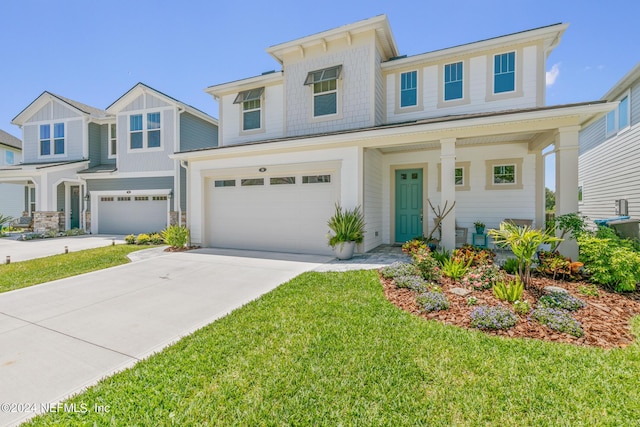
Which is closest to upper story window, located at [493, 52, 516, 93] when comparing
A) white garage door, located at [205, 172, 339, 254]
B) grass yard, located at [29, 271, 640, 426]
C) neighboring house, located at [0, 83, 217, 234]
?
white garage door, located at [205, 172, 339, 254]

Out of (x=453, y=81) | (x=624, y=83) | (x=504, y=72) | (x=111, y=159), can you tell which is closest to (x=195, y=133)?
(x=111, y=159)

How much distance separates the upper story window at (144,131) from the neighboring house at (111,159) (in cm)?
5

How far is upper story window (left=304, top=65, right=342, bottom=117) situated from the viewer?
9.95 meters

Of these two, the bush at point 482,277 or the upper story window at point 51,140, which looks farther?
the upper story window at point 51,140

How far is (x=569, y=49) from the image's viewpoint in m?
8.84

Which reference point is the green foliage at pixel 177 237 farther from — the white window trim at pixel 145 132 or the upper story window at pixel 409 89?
the upper story window at pixel 409 89

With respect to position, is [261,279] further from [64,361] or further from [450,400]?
[450,400]

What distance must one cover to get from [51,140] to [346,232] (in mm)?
18802

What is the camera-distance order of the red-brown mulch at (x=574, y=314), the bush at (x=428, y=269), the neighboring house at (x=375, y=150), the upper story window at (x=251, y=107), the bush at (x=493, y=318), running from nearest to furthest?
1. the red-brown mulch at (x=574, y=314)
2. the bush at (x=493, y=318)
3. the bush at (x=428, y=269)
4. the neighboring house at (x=375, y=150)
5. the upper story window at (x=251, y=107)

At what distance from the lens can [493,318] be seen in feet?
11.8

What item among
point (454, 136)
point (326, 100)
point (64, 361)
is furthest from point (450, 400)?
point (326, 100)

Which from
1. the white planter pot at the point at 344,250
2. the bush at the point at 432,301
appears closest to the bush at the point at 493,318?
the bush at the point at 432,301

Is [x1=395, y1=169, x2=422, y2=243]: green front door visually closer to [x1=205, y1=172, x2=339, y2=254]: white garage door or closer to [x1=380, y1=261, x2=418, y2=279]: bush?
[x1=205, y1=172, x2=339, y2=254]: white garage door

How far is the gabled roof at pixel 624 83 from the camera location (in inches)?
369
